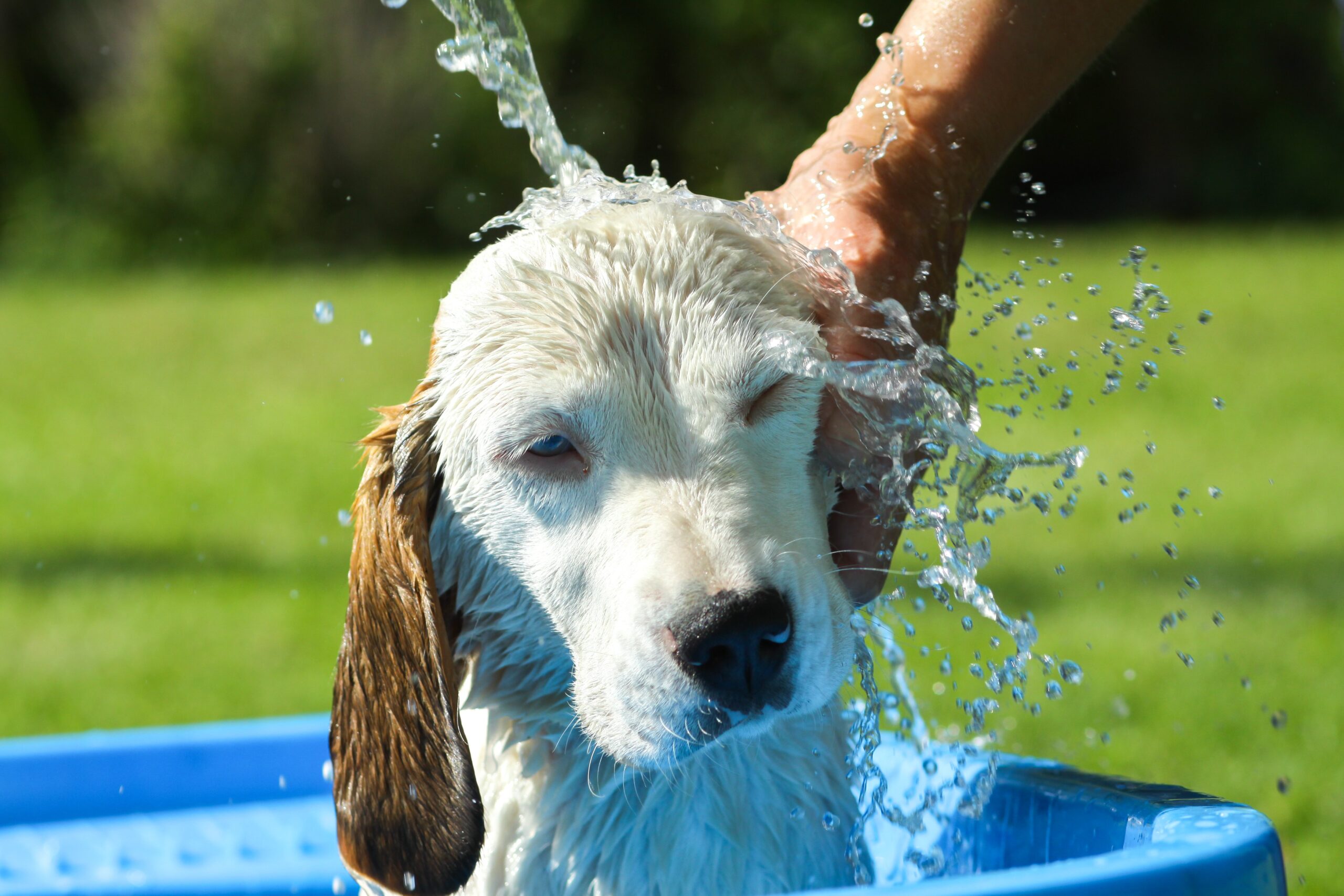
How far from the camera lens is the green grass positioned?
5.35 meters

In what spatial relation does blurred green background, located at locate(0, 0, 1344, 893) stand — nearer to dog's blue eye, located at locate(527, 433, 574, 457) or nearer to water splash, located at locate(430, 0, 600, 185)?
water splash, located at locate(430, 0, 600, 185)

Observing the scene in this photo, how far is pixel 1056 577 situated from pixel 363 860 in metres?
4.93

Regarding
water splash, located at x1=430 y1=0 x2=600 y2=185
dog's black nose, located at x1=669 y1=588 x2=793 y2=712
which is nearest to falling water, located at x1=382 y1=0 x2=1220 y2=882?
water splash, located at x1=430 y1=0 x2=600 y2=185

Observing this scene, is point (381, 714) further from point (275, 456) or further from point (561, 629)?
point (275, 456)

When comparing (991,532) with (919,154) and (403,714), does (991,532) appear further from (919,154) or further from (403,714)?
(403,714)

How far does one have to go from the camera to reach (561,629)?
2680mm

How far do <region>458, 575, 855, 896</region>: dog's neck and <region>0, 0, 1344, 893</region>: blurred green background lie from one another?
1.10 metres

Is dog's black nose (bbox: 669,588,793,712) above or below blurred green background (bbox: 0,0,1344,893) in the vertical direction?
below

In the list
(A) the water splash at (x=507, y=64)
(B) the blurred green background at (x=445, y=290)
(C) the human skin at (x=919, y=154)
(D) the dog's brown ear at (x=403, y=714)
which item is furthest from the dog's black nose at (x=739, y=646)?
(A) the water splash at (x=507, y=64)

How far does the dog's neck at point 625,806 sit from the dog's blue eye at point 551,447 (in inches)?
13.2

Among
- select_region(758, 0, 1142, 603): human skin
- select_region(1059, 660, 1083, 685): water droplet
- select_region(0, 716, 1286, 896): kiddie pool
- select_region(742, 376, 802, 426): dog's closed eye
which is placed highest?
select_region(758, 0, 1142, 603): human skin

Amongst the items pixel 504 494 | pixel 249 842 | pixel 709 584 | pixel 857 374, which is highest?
pixel 857 374

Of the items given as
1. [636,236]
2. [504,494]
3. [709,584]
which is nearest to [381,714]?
[504,494]

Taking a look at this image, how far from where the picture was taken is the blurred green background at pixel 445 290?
6.07 meters
